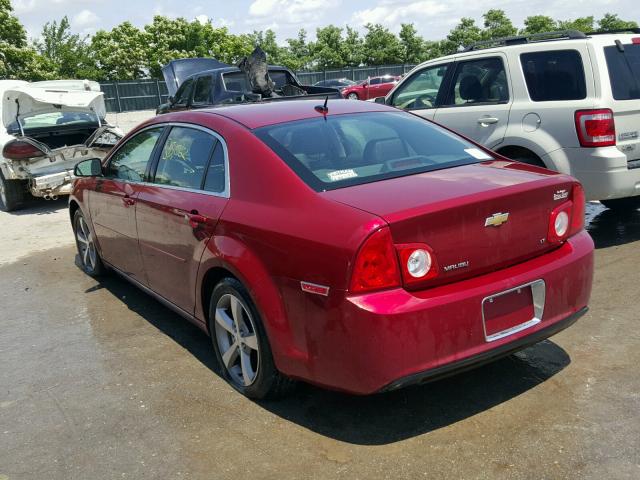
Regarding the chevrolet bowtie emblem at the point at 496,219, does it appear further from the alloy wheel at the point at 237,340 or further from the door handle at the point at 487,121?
the door handle at the point at 487,121

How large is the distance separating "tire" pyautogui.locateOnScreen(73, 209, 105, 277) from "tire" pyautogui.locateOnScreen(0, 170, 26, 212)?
437 centimetres

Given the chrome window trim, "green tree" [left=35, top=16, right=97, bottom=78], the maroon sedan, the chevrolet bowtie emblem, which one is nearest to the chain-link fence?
"green tree" [left=35, top=16, right=97, bottom=78]

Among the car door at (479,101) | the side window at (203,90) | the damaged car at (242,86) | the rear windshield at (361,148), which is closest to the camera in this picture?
the rear windshield at (361,148)

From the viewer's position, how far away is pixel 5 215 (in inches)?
396

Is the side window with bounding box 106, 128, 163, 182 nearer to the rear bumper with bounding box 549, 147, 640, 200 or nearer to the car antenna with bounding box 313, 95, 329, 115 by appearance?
the car antenna with bounding box 313, 95, 329, 115

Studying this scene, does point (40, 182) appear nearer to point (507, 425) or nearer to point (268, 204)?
point (268, 204)

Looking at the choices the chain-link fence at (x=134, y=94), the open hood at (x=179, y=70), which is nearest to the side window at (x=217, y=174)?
the open hood at (x=179, y=70)

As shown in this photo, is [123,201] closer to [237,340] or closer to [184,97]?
[237,340]

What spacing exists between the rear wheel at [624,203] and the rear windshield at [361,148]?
3723 millimetres

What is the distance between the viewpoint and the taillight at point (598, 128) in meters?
5.67

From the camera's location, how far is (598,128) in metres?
5.68

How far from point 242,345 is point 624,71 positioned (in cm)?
453

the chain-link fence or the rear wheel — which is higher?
the chain-link fence

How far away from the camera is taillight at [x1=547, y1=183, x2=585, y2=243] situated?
3.34 meters
